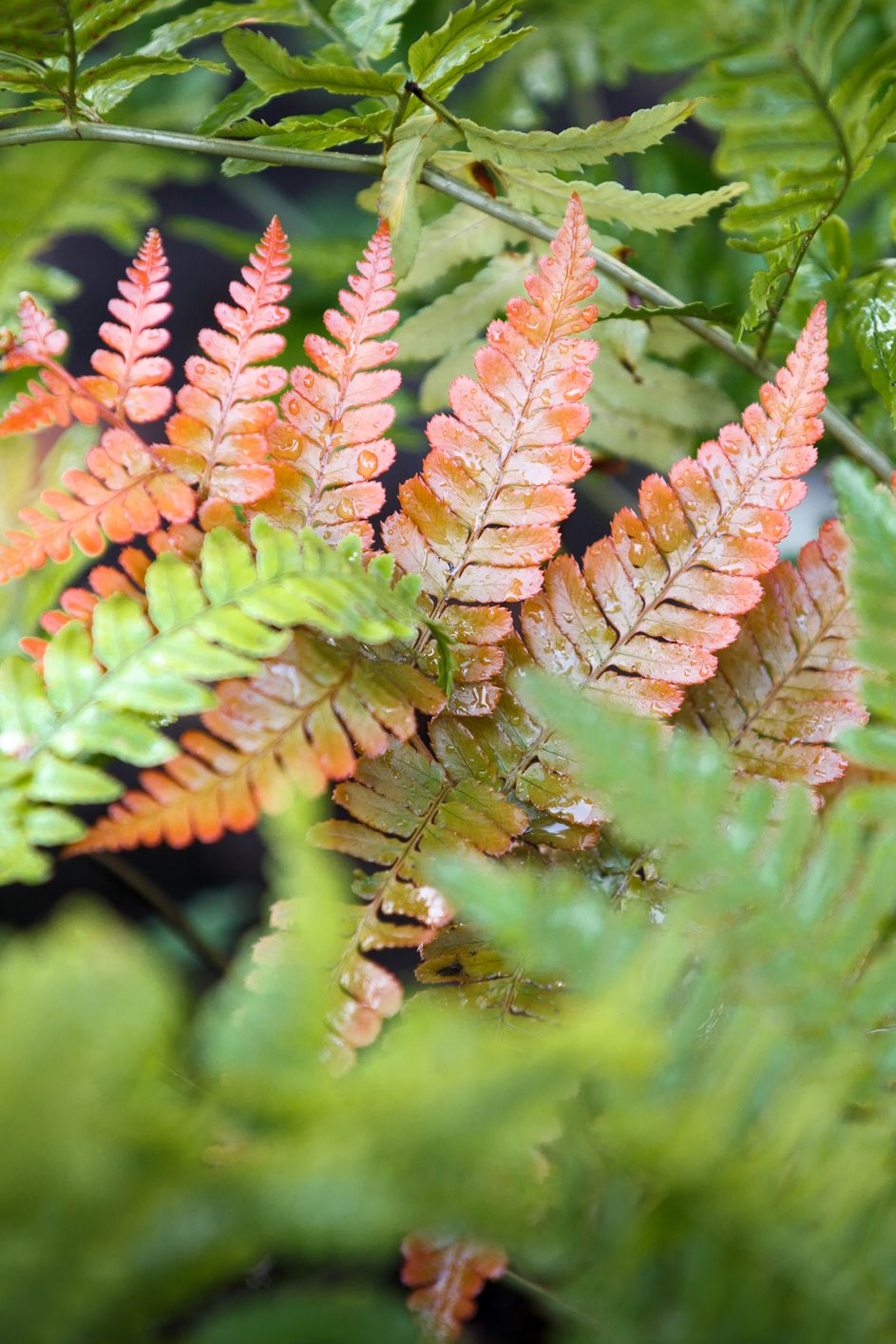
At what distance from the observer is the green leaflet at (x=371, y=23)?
662 mm

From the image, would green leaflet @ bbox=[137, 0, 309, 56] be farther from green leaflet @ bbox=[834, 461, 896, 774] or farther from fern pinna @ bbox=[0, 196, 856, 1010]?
green leaflet @ bbox=[834, 461, 896, 774]

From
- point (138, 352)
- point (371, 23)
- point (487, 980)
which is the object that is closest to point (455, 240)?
point (371, 23)

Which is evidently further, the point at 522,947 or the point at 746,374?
the point at 746,374

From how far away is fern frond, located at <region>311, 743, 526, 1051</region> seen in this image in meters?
0.48

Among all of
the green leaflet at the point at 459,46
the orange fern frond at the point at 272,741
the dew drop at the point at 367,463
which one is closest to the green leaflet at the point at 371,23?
the green leaflet at the point at 459,46

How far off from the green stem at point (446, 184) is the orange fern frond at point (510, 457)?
134mm

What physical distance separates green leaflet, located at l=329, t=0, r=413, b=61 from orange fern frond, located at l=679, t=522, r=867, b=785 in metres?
0.46

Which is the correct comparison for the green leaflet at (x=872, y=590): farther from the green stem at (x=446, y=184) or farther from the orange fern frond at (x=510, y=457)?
the green stem at (x=446, y=184)

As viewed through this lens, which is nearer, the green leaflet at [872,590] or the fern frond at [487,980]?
the green leaflet at [872,590]

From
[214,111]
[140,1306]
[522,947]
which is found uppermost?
[214,111]

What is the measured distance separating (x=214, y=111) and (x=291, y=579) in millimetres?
369

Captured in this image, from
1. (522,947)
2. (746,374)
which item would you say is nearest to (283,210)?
(746,374)

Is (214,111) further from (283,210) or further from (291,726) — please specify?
(283,210)

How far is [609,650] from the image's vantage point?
1.80 feet
